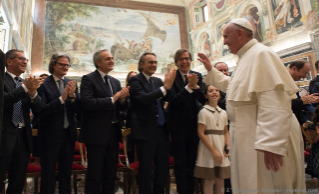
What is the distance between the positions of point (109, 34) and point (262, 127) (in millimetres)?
14256

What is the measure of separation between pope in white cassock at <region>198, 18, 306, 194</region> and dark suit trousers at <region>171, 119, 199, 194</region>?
4.30ft

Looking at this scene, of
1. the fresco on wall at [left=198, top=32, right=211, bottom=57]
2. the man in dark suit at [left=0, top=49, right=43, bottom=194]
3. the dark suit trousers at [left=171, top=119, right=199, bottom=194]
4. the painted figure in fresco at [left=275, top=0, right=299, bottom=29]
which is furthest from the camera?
the fresco on wall at [left=198, top=32, right=211, bottom=57]

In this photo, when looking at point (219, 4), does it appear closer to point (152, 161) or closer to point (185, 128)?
point (185, 128)

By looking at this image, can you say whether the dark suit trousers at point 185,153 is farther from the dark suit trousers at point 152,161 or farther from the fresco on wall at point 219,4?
the fresco on wall at point 219,4

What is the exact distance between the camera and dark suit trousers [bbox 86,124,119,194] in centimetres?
288

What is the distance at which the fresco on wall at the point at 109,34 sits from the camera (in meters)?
13.8

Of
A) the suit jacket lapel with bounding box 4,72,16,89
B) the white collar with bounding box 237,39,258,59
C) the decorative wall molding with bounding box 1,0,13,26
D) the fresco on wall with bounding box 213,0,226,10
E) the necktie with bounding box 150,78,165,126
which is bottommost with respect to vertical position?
the necktie with bounding box 150,78,165,126

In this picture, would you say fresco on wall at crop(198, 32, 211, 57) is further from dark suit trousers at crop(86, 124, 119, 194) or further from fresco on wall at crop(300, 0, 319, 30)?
dark suit trousers at crop(86, 124, 119, 194)

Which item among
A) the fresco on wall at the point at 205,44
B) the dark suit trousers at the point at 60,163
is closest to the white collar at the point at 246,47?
the dark suit trousers at the point at 60,163

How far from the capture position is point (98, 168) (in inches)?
114

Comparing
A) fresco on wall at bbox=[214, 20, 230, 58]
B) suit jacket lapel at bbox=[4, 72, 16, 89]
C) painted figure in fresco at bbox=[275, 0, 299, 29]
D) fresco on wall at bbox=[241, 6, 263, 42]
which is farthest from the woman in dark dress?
fresco on wall at bbox=[214, 20, 230, 58]

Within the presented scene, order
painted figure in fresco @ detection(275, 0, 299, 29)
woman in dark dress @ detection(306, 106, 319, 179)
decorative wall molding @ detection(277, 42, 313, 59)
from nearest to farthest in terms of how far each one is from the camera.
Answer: woman in dark dress @ detection(306, 106, 319, 179)
decorative wall molding @ detection(277, 42, 313, 59)
painted figure in fresco @ detection(275, 0, 299, 29)

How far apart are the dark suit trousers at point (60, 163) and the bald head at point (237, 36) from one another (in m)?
2.21

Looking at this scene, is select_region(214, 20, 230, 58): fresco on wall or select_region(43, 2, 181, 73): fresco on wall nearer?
select_region(214, 20, 230, 58): fresco on wall
